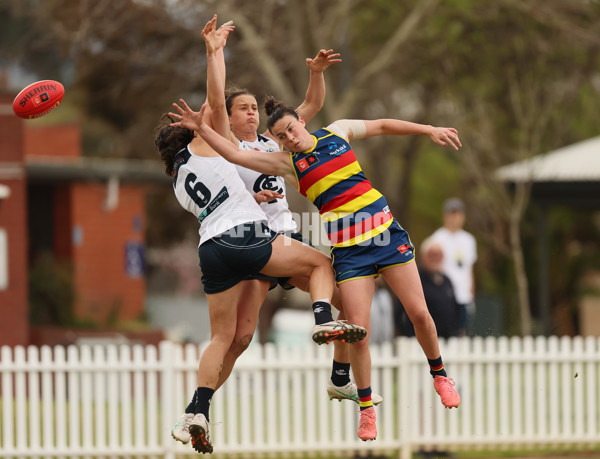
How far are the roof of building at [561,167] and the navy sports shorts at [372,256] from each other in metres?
11.6

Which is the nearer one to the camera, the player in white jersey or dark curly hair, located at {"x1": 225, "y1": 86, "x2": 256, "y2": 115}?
the player in white jersey

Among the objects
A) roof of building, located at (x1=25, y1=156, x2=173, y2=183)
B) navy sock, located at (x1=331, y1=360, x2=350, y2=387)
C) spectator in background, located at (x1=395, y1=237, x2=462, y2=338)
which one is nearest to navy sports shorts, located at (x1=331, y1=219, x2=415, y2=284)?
navy sock, located at (x1=331, y1=360, x2=350, y2=387)

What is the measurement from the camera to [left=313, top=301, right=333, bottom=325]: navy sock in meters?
5.48

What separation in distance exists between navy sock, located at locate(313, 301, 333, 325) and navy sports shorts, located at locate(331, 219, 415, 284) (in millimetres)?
221

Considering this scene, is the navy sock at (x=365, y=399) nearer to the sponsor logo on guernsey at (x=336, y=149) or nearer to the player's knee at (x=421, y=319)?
the player's knee at (x=421, y=319)

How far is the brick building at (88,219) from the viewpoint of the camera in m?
19.2

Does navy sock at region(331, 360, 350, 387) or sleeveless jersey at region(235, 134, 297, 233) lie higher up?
sleeveless jersey at region(235, 134, 297, 233)

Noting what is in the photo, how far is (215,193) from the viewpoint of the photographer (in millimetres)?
5805

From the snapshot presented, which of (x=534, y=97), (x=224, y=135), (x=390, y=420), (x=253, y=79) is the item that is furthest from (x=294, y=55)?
(x=224, y=135)

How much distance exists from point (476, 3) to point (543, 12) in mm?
1239

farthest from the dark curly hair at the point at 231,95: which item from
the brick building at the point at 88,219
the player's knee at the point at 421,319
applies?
the brick building at the point at 88,219

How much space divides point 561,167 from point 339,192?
12.8 m

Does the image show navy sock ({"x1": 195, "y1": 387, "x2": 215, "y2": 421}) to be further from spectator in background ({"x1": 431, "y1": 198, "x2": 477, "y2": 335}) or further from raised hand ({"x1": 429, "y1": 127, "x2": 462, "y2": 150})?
spectator in background ({"x1": 431, "y1": 198, "x2": 477, "y2": 335})

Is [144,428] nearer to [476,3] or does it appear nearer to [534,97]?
[476,3]
